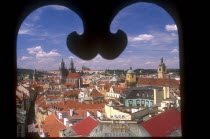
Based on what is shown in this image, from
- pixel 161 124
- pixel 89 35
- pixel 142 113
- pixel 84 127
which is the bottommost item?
pixel 142 113

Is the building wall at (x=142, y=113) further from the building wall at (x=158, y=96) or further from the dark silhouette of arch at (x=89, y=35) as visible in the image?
the dark silhouette of arch at (x=89, y=35)

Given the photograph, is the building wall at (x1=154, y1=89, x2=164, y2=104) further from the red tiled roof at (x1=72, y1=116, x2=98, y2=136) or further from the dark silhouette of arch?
the dark silhouette of arch

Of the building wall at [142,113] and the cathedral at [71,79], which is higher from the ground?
the cathedral at [71,79]

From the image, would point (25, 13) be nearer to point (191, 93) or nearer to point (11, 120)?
point (11, 120)

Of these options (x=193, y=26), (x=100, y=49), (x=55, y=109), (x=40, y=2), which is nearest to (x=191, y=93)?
(x=193, y=26)

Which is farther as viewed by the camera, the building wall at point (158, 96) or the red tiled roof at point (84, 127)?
the building wall at point (158, 96)

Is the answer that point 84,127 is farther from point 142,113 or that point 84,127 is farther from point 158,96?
point 158,96

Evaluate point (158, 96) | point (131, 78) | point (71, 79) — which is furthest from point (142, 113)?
point (71, 79)

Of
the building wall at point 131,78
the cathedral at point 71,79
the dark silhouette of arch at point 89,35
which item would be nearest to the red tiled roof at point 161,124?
the dark silhouette of arch at point 89,35

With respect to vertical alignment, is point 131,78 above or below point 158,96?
above
